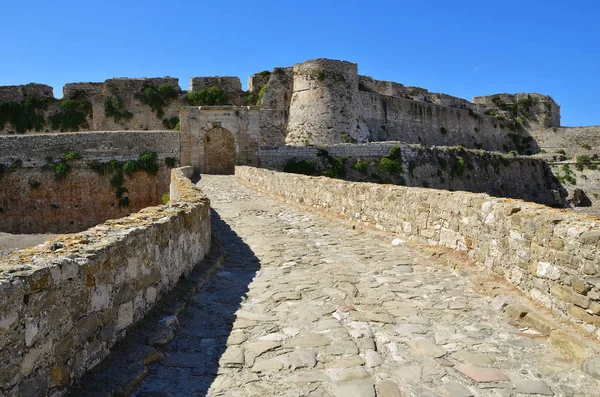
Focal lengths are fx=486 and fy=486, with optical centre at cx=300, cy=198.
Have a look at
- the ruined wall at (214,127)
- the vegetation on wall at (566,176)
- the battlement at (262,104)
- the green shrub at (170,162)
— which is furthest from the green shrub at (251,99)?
the vegetation on wall at (566,176)

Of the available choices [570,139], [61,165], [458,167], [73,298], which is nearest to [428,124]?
[458,167]

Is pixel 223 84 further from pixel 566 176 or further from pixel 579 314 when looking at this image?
pixel 579 314

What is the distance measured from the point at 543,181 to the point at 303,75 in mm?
19757

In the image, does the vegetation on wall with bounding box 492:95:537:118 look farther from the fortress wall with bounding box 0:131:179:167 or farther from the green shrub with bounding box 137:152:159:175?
the green shrub with bounding box 137:152:159:175

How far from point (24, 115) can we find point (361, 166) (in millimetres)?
21284

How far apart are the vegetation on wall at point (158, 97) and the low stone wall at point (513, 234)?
971 inches

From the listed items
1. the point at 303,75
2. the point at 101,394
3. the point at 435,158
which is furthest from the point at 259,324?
the point at 303,75

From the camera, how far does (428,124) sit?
130 ft

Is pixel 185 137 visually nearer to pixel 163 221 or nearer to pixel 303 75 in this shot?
pixel 303 75

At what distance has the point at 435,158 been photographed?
27391 mm

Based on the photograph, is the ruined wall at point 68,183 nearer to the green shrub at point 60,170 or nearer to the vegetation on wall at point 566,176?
the green shrub at point 60,170

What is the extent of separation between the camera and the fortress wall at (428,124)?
35.0 metres

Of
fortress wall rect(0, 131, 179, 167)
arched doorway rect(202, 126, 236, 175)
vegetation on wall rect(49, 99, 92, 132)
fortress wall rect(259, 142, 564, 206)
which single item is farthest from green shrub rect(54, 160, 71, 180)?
fortress wall rect(259, 142, 564, 206)

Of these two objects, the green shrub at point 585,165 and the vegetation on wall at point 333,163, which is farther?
the green shrub at point 585,165
